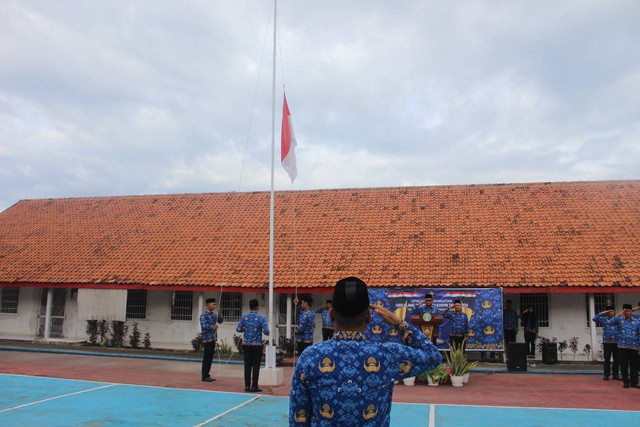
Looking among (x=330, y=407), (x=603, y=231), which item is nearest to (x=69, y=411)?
(x=330, y=407)

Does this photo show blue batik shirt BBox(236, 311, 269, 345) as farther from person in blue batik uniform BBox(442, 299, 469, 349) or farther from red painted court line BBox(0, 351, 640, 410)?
person in blue batik uniform BBox(442, 299, 469, 349)

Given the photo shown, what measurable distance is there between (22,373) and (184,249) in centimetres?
762

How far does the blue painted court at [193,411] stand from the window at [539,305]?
7.29 m

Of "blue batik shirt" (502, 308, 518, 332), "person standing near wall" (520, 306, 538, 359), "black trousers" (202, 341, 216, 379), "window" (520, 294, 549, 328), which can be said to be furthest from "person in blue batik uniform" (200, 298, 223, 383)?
"window" (520, 294, 549, 328)

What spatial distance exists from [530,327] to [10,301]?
19.0 meters

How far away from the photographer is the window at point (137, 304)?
19578 mm

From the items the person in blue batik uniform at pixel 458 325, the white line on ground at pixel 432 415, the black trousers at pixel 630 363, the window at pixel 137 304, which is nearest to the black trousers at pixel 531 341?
the person in blue batik uniform at pixel 458 325

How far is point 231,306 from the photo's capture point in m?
18.9

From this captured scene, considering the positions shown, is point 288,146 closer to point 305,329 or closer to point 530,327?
point 305,329

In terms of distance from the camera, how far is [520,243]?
57.6 ft

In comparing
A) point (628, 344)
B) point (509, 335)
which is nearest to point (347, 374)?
point (628, 344)

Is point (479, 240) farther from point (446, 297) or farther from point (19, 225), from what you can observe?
point (19, 225)

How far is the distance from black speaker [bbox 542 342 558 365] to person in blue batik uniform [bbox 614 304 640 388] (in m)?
3.46

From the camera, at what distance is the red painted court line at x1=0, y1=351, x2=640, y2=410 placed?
10555 millimetres
